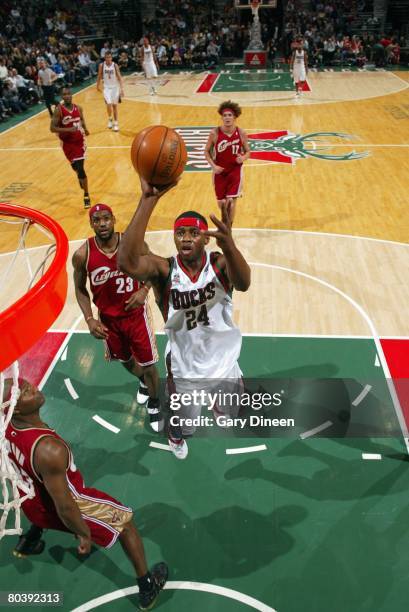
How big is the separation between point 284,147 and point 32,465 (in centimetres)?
1117

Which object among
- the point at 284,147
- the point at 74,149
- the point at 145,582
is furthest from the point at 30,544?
the point at 284,147

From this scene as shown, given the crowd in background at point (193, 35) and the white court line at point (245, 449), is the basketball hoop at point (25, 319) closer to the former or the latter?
the white court line at point (245, 449)

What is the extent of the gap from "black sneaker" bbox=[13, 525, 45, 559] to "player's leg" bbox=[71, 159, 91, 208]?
6.69 metres

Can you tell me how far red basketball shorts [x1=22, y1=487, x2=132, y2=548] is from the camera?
3.00 meters

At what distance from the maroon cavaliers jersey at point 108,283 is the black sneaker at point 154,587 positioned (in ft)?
6.42

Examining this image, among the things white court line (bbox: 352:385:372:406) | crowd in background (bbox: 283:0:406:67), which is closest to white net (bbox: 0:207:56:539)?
white court line (bbox: 352:385:372:406)

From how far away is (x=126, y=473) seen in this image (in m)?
4.22

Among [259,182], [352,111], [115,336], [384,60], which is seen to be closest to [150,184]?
[115,336]

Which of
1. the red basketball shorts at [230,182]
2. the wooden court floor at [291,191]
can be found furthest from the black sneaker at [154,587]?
the red basketball shorts at [230,182]

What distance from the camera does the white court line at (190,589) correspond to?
3.28m

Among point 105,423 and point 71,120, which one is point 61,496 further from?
point 71,120

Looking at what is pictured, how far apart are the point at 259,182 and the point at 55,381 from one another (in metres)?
6.71

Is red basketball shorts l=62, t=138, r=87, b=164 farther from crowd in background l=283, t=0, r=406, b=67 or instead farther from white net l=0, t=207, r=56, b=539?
crowd in background l=283, t=0, r=406, b=67

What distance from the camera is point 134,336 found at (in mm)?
4461
